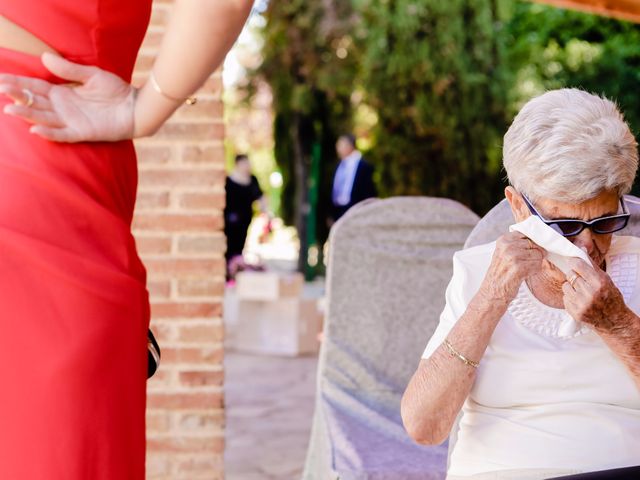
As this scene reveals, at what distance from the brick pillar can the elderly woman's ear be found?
1.55 metres

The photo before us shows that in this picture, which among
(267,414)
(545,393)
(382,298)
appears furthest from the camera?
(267,414)

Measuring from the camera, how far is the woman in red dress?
55.7 inches

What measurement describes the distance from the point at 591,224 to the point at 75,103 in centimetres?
102

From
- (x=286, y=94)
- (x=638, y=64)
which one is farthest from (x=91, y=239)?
(x=286, y=94)

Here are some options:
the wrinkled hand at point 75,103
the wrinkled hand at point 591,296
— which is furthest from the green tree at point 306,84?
the wrinkled hand at point 75,103

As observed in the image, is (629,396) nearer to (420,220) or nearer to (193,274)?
(420,220)

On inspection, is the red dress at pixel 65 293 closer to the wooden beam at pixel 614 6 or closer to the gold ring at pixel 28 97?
the gold ring at pixel 28 97

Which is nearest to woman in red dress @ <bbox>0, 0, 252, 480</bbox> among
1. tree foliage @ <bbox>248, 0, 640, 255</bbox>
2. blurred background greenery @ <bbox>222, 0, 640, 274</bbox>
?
blurred background greenery @ <bbox>222, 0, 640, 274</bbox>

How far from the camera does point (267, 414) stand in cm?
632

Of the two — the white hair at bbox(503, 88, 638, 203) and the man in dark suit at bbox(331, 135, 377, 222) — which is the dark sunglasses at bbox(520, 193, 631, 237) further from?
the man in dark suit at bbox(331, 135, 377, 222)

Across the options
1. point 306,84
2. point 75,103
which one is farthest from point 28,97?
point 306,84

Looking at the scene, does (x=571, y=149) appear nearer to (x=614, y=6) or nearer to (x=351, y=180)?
(x=614, y=6)

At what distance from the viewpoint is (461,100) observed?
12828 mm

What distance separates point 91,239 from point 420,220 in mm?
2089
